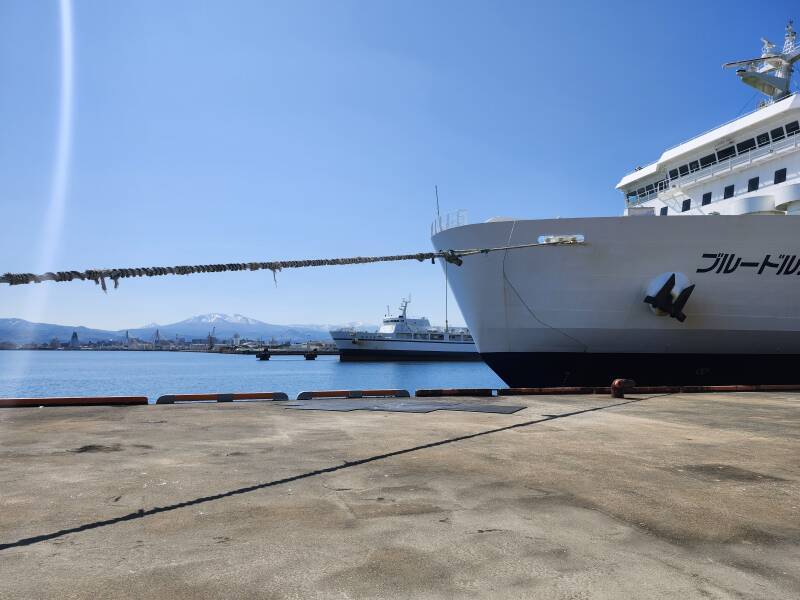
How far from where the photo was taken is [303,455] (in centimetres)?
652

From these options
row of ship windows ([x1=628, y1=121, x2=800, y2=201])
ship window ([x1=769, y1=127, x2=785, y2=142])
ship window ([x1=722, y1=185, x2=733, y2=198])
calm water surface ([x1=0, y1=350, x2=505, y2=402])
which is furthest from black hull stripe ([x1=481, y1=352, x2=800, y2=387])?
calm water surface ([x1=0, y1=350, x2=505, y2=402])

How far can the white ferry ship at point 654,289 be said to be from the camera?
1584cm

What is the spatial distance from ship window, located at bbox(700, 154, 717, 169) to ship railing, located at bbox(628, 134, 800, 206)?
101mm

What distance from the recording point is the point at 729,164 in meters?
19.8

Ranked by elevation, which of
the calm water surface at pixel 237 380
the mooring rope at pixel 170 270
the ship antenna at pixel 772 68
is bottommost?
the calm water surface at pixel 237 380

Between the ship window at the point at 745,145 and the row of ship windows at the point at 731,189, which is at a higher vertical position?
the ship window at the point at 745,145

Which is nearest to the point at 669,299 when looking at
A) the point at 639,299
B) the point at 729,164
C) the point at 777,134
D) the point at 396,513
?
the point at 639,299

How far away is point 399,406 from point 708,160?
16846 mm

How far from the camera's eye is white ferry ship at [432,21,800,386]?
15.8 meters

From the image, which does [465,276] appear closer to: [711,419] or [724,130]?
[711,419]

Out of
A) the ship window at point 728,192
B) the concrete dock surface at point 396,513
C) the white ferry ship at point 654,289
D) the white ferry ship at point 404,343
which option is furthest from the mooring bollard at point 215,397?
the white ferry ship at point 404,343

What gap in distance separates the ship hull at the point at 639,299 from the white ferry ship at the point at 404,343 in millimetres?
62090

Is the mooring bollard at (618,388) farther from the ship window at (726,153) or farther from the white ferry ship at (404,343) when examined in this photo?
the white ferry ship at (404,343)

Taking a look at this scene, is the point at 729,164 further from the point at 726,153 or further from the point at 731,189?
the point at 731,189
